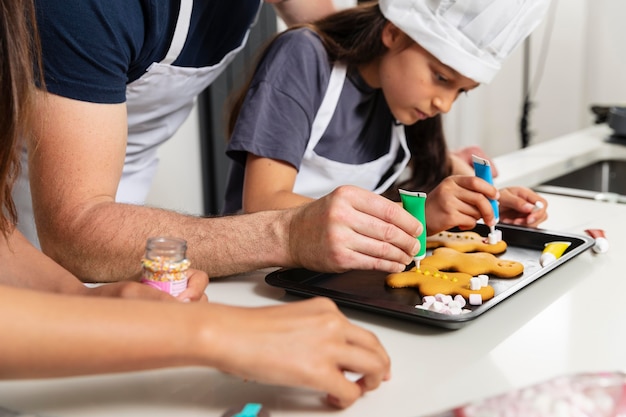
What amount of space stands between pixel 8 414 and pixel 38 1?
57 centimetres

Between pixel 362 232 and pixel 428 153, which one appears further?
pixel 428 153

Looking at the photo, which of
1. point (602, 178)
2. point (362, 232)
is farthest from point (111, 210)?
point (602, 178)

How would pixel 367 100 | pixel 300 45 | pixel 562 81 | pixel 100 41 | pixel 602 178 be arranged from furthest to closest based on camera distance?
pixel 562 81
pixel 602 178
pixel 367 100
pixel 300 45
pixel 100 41

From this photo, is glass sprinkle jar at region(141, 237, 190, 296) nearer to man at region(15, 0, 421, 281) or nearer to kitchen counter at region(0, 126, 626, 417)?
kitchen counter at region(0, 126, 626, 417)

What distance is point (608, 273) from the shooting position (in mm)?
1160

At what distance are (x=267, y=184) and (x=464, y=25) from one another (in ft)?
1.43

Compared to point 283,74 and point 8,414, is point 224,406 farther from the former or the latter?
point 283,74

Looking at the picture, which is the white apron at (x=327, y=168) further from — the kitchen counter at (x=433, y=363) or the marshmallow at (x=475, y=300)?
the marshmallow at (x=475, y=300)

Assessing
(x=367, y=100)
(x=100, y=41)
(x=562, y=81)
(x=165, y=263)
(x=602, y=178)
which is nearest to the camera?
(x=165, y=263)

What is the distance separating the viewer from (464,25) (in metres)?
1.40

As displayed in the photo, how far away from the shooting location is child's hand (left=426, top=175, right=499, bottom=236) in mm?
1236

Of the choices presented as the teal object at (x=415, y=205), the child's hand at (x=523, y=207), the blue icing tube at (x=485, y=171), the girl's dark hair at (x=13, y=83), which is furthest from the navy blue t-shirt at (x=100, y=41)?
the child's hand at (x=523, y=207)

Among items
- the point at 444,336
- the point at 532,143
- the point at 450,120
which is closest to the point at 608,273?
the point at 444,336

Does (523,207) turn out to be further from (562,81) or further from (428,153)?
(562,81)
